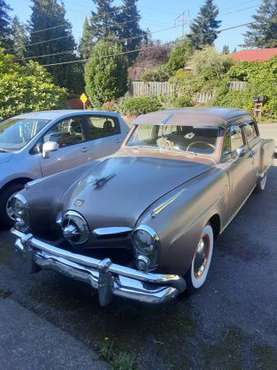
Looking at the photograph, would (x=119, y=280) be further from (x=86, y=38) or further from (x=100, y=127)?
(x=86, y=38)

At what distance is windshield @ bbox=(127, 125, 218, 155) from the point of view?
12.7ft

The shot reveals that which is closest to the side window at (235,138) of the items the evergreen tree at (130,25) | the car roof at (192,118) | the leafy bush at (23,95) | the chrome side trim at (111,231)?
the car roof at (192,118)

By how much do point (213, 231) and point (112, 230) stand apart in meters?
1.28

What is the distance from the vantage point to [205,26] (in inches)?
2226

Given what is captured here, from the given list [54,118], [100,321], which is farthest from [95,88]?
[100,321]

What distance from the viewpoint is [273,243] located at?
404cm

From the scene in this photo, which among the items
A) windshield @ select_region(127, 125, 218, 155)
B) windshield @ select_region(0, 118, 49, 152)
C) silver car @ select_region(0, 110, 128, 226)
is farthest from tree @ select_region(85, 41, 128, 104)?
windshield @ select_region(127, 125, 218, 155)

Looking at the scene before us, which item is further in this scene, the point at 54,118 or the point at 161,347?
the point at 54,118

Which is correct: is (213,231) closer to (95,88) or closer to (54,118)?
(54,118)

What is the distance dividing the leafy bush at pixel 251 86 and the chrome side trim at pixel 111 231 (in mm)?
17672

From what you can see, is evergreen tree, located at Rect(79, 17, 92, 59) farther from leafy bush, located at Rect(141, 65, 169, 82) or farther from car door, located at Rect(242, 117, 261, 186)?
car door, located at Rect(242, 117, 261, 186)

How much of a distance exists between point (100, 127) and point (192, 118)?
2.32 m

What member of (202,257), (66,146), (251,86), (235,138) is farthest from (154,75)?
(202,257)

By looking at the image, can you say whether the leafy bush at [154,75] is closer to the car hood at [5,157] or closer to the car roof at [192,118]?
the car roof at [192,118]
